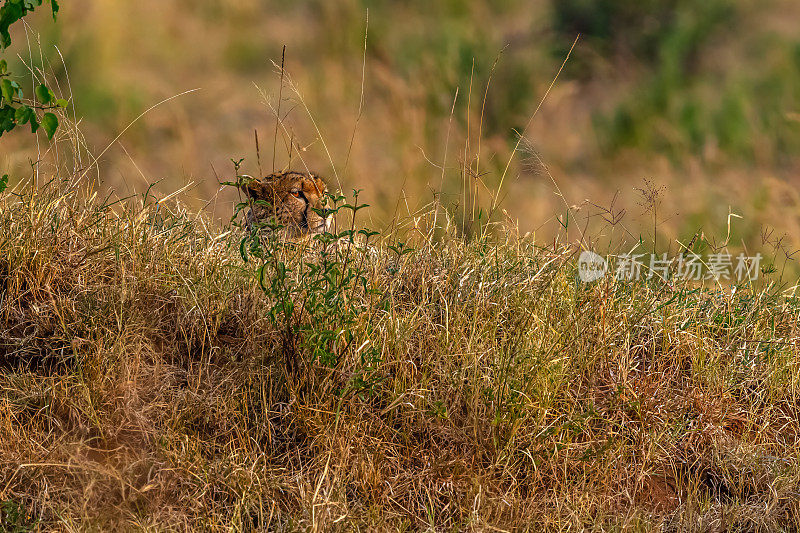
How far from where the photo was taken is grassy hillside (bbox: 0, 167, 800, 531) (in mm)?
2379

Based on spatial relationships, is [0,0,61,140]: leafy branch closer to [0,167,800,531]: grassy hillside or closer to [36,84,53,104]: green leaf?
[36,84,53,104]: green leaf

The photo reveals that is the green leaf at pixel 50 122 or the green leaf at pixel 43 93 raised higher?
the green leaf at pixel 43 93

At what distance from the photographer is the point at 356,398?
259cm

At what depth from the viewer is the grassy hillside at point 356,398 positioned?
2379 mm

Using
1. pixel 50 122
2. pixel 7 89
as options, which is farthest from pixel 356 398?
pixel 7 89

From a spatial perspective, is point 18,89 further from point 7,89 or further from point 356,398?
point 356,398

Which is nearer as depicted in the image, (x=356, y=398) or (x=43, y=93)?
(x=43, y=93)

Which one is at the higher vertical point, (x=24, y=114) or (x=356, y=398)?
(x=24, y=114)

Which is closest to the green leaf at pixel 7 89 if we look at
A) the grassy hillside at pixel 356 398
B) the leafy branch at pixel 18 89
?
the leafy branch at pixel 18 89

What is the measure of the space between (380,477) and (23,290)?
1.36m

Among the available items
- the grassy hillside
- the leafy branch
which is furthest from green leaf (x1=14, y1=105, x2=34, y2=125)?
the grassy hillside

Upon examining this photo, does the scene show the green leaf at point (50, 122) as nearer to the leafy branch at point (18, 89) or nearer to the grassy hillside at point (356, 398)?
the leafy branch at point (18, 89)

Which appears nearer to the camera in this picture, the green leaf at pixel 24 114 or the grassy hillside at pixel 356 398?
the grassy hillside at pixel 356 398

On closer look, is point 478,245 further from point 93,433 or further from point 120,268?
point 93,433
